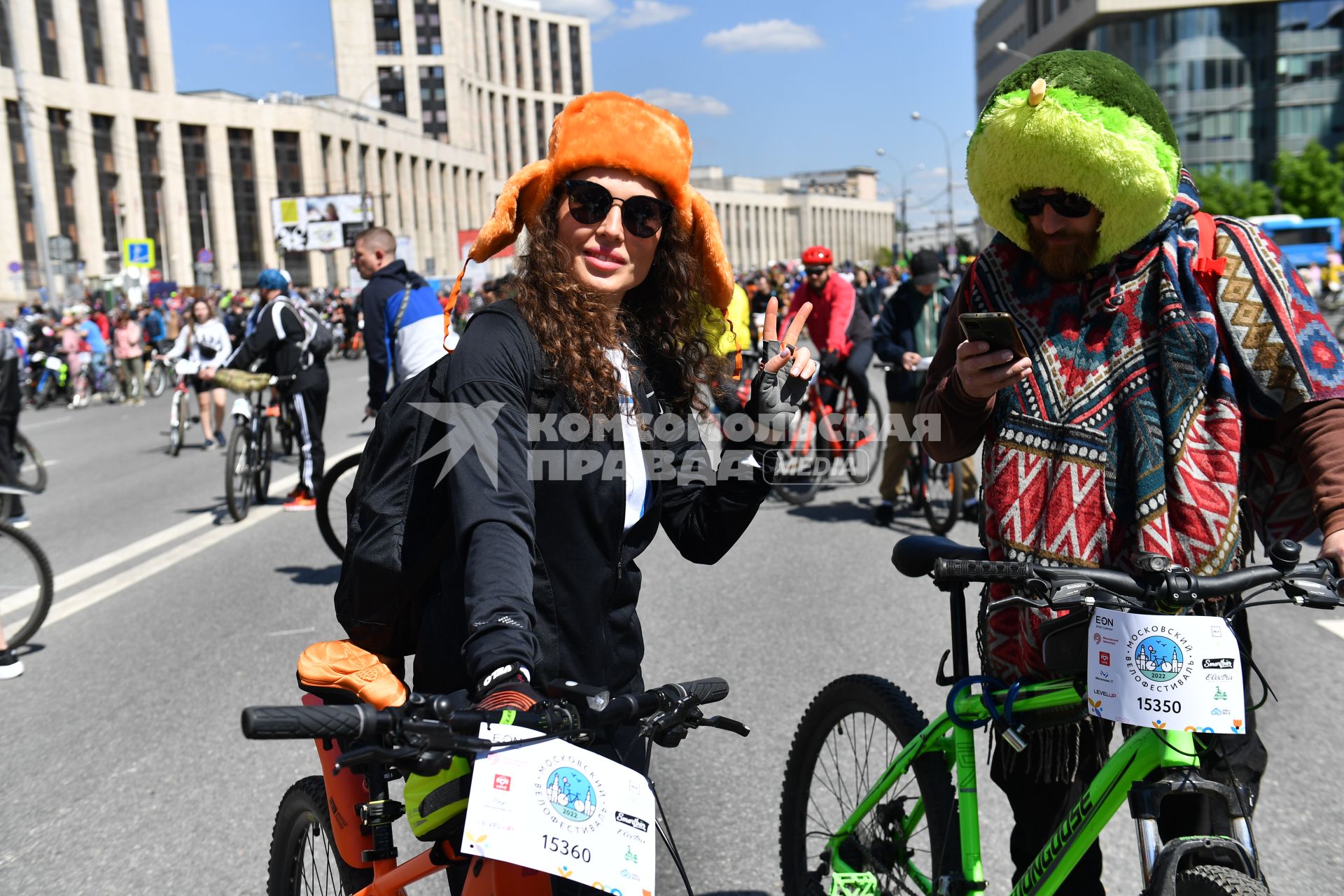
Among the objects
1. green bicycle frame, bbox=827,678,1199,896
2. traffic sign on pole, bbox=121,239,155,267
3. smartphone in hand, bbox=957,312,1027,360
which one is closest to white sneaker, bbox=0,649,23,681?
green bicycle frame, bbox=827,678,1199,896

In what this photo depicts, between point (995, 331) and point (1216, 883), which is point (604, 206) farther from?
point (1216, 883)

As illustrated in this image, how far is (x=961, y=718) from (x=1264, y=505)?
29.4 inches

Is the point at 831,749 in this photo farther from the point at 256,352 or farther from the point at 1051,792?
the point at 256,352

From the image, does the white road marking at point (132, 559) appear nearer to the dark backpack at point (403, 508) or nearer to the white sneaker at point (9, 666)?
the white sneaker at point (9, 666)

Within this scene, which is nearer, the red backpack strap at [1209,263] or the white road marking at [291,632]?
the red backpack strap at [1209,263]

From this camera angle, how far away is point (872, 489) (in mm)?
10484

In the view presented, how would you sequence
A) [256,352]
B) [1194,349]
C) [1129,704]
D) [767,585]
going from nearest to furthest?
[1129,704]
[1194,349]
[767,585]
[256,352]

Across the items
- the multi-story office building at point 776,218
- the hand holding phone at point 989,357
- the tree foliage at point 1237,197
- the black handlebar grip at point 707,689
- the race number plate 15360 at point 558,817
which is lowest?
the race number plate 15360 at point 558,817

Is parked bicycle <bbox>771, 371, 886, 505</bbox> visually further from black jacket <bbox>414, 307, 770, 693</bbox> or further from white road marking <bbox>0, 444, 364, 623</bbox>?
black jacket <bbox>414, 307, 770, 693</bbox>

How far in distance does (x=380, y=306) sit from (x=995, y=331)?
6103 millimetres

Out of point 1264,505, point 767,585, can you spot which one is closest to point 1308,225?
point 767,585

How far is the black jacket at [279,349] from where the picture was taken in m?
9.92


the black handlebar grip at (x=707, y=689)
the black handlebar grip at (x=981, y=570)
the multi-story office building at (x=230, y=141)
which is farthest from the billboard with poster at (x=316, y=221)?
the black handlebar grip at (x=707, y=689)

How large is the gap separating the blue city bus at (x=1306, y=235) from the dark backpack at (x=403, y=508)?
52.2m
